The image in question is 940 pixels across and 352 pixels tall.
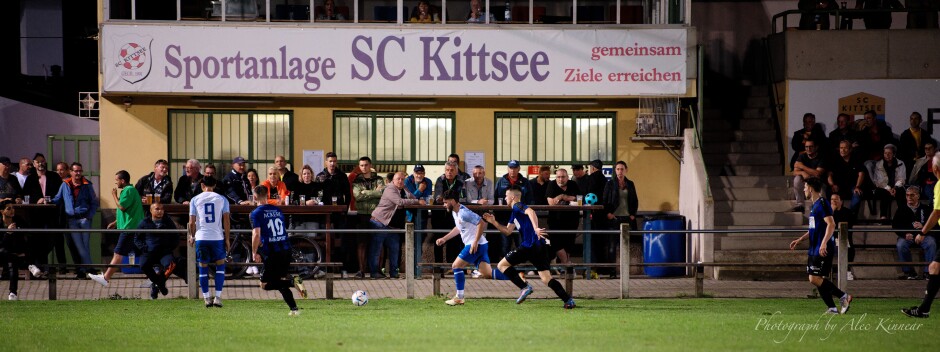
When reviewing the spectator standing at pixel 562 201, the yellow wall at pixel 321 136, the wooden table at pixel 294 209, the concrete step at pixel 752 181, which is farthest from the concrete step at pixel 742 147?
the wooden table at pixel 294 209

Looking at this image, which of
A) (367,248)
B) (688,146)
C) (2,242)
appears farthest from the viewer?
(688,146)

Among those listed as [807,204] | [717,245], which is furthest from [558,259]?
[807,204]

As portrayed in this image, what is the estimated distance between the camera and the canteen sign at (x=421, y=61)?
22.1 m

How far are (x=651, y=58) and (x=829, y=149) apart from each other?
3.70 m

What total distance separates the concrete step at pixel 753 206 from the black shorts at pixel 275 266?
10.3 m

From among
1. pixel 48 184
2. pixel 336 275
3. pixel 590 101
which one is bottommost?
pixel 336 275

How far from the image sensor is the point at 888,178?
22.1 meters

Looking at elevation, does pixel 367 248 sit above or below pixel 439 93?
below

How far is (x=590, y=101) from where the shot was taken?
2311cm

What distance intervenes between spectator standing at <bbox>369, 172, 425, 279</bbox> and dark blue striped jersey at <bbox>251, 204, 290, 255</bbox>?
5.46 m

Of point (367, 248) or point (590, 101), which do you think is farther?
point (590, 101)

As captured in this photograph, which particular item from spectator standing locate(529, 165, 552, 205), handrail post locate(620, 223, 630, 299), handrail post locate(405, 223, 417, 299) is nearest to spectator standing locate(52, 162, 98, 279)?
handrail post locate(405, 223, 417, 299)

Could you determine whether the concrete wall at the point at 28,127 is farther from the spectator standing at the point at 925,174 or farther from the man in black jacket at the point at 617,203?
the spectator standing at the point at 925,174

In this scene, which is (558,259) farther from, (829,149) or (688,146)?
(829,149)
